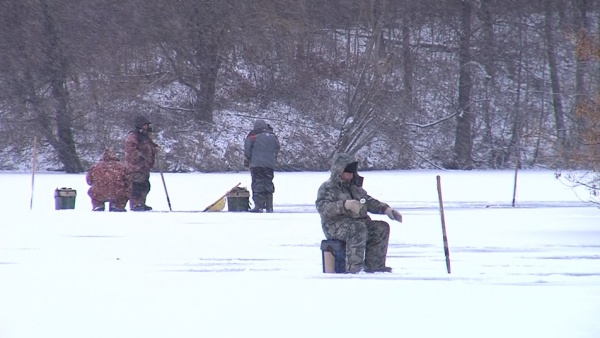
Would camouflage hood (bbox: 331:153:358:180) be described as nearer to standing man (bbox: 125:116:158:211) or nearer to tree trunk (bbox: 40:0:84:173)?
standing man (bbox: 125:116:158:211)

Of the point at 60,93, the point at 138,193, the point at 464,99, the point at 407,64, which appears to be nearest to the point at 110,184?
the point at 138,193

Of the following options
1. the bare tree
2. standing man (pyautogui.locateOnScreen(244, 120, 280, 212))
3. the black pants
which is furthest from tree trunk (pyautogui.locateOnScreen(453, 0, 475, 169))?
the black pants

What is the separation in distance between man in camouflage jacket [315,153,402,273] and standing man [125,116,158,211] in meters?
9.27

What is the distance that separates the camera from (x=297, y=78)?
147 ft

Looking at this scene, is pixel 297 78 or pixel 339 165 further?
pixel 297 78

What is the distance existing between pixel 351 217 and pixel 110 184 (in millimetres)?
9323

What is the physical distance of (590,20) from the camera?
153 ft

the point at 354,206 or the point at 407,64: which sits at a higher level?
the point at 407,64

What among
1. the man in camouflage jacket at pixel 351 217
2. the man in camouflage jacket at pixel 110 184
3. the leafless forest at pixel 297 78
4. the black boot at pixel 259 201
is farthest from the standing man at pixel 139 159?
the leafless forest at pixel 297 78

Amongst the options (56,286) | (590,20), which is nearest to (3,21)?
(590,20)

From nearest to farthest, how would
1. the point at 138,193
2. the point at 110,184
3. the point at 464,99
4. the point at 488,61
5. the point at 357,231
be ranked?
the point at 357,231
the point at 110,184
the point at 138,193
the point at 464,99
the point at 488,61

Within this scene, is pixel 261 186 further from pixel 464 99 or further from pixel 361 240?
pixel 464 99

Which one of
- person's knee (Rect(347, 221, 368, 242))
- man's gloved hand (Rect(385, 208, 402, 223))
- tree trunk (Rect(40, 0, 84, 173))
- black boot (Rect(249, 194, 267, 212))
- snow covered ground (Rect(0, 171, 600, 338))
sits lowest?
snow covered ground (Rect(0, 171, 600, 338))

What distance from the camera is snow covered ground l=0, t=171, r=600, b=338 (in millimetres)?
7836
